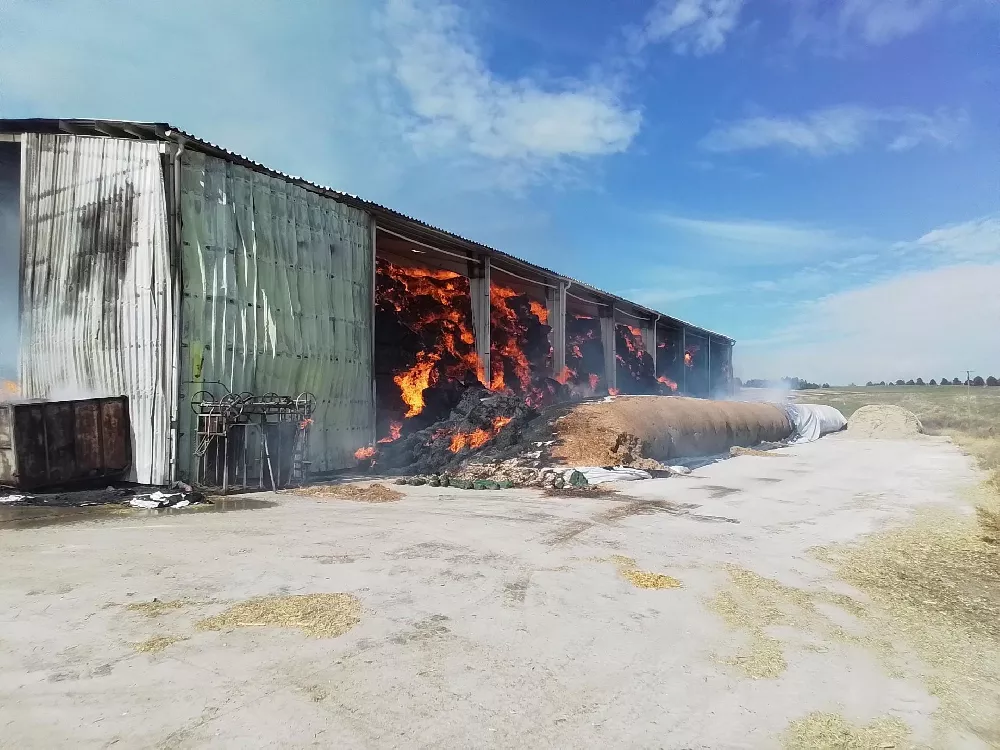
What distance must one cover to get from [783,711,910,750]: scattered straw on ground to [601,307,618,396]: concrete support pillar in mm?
24589

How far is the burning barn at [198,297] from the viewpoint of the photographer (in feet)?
37.0

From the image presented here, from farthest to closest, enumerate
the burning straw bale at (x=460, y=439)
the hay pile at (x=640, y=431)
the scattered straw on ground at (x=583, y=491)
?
1. the burning straw bale at (x=460, y=439)
2. the hay pile at (x=640, y=431)
3. the scattered straw on ground at (x=583, y=491)

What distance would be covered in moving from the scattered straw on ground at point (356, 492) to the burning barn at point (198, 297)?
937mm

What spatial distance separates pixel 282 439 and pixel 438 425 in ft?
15.4

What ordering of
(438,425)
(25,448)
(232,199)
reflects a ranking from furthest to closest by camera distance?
(438,425), (232,199), (25,448)

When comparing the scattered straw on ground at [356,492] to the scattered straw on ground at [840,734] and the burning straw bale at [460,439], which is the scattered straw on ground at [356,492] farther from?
the scattered straw on ground at [840,734]

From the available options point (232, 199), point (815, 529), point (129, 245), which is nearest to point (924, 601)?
point (815, 529)

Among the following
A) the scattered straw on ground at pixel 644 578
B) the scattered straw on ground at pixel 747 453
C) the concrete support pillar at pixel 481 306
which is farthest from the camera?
the scattered straw on ground at pixel 747 453

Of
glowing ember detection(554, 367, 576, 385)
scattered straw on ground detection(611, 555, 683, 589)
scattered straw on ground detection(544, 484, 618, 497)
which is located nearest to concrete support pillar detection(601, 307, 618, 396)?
glowing ember detection(554, 367, 576, 385)

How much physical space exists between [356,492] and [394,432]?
229 inches

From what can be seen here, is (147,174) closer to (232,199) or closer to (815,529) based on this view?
(232,199)

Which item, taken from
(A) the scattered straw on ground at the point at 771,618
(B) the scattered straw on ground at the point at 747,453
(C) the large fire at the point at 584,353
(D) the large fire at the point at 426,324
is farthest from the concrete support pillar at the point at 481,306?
(A) the scattered straw on ground at the point at 771,618

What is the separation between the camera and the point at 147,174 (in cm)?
1155

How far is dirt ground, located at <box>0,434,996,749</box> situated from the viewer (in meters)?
3.19
